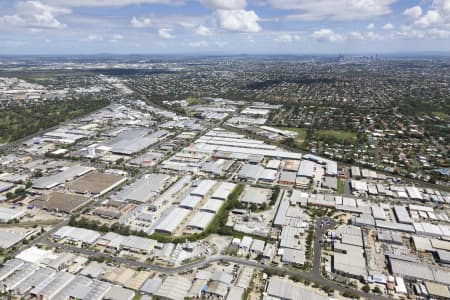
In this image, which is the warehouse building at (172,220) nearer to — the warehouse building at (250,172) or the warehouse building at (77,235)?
the warehouse building at (77,235)

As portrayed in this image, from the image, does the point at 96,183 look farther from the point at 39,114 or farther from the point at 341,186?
the point at 39,114

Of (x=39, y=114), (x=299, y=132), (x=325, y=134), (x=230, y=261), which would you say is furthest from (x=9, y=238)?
(x=39, y=114)

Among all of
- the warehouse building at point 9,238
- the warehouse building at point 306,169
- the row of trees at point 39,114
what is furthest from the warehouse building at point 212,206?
the row of trees at point 39,114

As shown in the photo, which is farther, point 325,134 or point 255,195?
point 325,134

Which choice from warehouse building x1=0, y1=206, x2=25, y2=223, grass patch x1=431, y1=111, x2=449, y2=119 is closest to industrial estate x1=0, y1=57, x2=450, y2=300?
warehouse building x1=0, y1=206, x2=25, y2=223

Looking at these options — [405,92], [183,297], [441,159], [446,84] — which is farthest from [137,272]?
[446,84]

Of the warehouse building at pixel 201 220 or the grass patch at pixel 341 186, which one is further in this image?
the grass patch at pixel 341 186

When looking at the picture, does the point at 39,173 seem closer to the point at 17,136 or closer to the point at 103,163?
the point at 103,163

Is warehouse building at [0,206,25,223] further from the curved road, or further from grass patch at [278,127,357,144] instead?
grass patch at [278,127,357,144]
